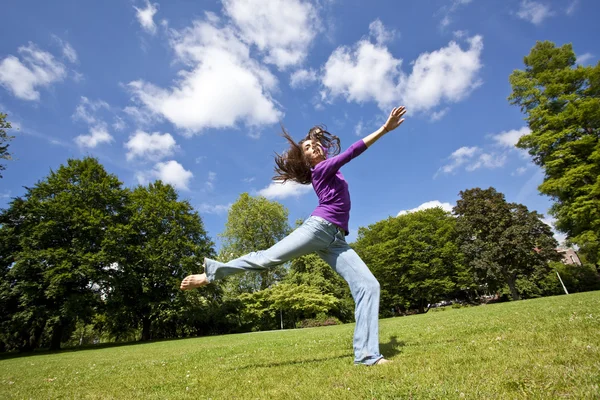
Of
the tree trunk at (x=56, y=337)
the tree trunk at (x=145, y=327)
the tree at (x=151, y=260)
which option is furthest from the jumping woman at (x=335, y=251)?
the tree trunk at (x=145, y=327)

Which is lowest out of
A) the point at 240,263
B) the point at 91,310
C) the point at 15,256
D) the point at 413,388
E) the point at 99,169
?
the point at 413,388

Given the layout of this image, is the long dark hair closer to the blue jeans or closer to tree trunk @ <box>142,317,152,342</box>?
the blue jeans

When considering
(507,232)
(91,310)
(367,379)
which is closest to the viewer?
(367,379)

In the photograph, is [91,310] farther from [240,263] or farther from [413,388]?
[413,388]

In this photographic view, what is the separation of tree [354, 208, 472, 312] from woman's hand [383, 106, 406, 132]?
39.2m

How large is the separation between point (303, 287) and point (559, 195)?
24.3 m

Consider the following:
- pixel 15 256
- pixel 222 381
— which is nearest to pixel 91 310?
pixel 15 256

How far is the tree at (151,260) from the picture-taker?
28031 millimetres

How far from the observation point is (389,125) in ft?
13.7

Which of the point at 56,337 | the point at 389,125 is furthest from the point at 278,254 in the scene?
the point at 56,337

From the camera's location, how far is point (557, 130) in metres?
23.8

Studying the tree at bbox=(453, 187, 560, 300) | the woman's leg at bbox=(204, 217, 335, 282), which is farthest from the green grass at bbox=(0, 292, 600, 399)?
the tree at bbox=(453, 187, 560, 300)

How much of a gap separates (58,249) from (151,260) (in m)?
7.10

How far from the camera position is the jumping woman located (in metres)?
4.11
